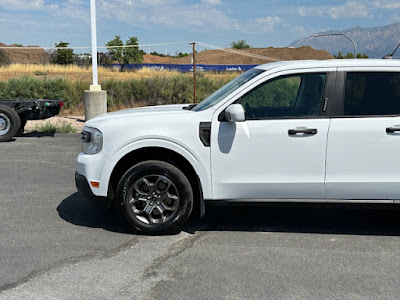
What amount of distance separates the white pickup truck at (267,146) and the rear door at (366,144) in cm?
1

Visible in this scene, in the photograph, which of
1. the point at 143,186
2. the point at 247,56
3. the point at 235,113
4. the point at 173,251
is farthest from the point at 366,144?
the point at 247,56

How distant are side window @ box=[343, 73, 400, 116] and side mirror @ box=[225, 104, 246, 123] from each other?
3.57 feet

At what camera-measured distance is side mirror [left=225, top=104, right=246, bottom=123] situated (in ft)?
17.6

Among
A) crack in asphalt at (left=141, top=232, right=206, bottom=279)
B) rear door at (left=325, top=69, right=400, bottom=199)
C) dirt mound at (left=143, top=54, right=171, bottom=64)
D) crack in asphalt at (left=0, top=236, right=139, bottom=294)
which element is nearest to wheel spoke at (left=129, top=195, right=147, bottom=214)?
crack in asphalt at (left=0, top=236, right=139, bottom=294)

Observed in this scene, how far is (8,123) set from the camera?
1269 centimetres

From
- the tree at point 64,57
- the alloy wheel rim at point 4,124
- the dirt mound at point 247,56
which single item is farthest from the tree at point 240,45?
the alloy wheel rim at point 4,124

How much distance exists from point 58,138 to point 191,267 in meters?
9.84

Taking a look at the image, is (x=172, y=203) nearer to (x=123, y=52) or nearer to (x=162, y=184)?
(x=162, y=184)

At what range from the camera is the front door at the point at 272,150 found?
18.1ft

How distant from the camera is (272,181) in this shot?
18.3 ft

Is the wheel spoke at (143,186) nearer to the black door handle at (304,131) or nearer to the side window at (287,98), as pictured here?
the side window at (287,98)

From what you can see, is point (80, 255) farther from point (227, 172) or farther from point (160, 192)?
point (227, 172)

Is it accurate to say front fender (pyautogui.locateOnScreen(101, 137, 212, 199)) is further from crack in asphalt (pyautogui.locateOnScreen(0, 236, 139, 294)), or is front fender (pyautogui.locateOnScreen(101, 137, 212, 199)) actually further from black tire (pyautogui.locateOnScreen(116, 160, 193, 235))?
crack in asphalt (pyautogui.locateOnScreen(0, 236, 139, 294))

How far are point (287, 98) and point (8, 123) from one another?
29.1 ft
